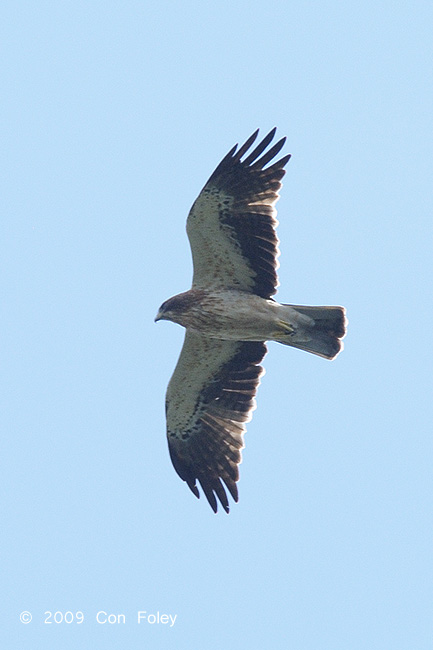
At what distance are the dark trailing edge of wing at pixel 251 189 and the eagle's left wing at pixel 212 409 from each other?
5.04 ft

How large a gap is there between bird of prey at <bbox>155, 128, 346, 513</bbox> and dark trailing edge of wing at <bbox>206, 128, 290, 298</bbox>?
0.01 metres

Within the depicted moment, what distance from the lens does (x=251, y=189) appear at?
1238cm

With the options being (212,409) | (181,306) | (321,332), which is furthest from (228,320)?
(212,409)

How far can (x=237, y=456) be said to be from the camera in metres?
Answer: 13.5

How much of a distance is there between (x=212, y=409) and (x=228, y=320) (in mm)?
1481

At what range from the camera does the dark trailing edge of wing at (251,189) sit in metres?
12.4

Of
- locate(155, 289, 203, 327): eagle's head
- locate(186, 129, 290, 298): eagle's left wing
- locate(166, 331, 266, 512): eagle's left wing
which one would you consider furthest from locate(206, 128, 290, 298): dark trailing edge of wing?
locate(166, 331, 266, 512): eagle's left wing

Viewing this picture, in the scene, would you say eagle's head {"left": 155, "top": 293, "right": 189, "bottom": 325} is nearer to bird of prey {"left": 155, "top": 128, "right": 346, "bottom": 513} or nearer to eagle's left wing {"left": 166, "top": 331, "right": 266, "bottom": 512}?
bird of prey {"left": 155, "top": 128, "right": 346, "bottom": 513}

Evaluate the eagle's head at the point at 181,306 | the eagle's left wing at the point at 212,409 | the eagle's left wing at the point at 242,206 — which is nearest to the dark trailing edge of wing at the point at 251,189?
the eagle's left wing at the point at 242,206

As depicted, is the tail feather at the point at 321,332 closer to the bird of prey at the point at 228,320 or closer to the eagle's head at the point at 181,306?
the bird of prey at the point at 228,320

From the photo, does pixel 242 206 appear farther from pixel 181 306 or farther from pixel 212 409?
pixel 212 409

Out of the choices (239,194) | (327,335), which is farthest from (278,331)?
(239,194)

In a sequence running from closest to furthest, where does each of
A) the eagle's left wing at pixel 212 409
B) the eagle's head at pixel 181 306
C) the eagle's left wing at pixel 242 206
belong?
1. the eagle's left wing at pixel 242 206
2. the eagle's head at pixel 181 306
3. the eagle's left wing at pixel 212 409

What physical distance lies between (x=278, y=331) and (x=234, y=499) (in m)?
2.23
